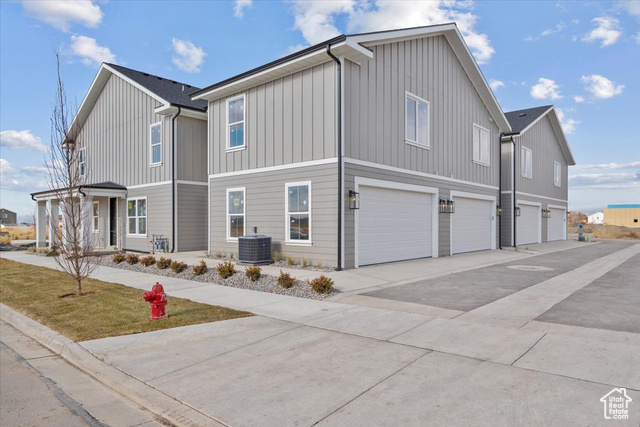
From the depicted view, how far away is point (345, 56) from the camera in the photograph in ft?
35.9

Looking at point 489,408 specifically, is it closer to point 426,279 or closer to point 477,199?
point 426,279

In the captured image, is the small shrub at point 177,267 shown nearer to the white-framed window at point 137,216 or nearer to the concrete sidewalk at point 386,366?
the concrete sidewalk at point 386,366

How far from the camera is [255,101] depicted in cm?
1347

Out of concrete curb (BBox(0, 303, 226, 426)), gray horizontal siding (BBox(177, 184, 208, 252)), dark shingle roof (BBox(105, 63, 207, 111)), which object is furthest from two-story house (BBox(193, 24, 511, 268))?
concrete curb (BBox(0, 303, 226, 426))

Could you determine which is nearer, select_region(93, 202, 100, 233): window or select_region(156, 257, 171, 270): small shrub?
select_region(156, 257, 171, 270): small shrub

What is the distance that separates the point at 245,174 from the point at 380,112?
4992mm

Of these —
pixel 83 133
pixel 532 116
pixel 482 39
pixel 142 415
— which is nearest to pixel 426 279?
pixel 142 415

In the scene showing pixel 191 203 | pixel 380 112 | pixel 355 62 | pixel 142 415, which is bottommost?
pixel 142 415

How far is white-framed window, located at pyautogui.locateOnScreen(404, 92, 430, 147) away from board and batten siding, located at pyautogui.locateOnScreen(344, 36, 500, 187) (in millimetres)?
225

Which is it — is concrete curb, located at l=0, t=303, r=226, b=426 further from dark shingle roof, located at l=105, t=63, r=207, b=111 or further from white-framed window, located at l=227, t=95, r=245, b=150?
dark shingle roof, located at l=105, t=63, r=207, b=111

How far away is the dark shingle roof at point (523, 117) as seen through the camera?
70.2 feet

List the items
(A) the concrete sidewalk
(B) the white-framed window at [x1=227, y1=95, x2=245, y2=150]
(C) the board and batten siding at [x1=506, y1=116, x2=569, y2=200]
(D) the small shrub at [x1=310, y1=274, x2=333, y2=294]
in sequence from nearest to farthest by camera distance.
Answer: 1. (A) the concrete sidewalk
2. (D) the small shrub at [x1=310, y1=274, x2=333, y2=294]
3. (B) the white-framed window at [x1=227, y1=95, x2=245, y2=150]
4. (C) the board and batten siding at [x1=506, y1=116, x2=569, y2=200]

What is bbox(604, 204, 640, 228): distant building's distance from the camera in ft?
169

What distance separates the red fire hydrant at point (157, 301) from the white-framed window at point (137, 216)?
508 inches
